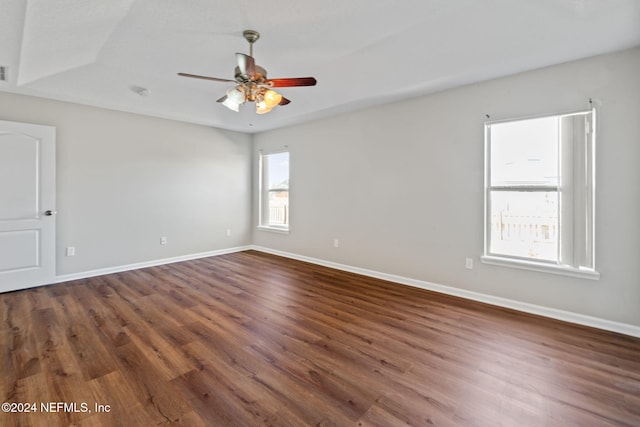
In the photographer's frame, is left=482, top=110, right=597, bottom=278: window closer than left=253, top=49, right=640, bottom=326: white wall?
No

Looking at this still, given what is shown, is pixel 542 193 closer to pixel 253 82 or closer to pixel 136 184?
pixel 253 82

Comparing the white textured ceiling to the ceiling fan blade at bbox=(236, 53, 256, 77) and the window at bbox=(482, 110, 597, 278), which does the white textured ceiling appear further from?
the window at bbox=(482, 110, 597, 278)

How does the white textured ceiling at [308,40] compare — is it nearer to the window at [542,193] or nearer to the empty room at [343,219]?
the empty room at [343,219]

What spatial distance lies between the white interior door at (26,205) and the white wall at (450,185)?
3446 mm

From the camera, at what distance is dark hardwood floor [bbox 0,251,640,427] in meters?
1.67

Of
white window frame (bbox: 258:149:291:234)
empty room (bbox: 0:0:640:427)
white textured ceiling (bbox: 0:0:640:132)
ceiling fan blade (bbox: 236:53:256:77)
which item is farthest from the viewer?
white window frame (bbox: 258:149:291:234)

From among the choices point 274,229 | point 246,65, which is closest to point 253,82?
point 246,65

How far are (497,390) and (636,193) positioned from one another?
2.21 m

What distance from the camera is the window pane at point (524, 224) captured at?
3012 millimetres

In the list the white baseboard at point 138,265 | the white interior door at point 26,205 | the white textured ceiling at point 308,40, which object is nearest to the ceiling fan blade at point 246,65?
the white textured ceiling at point 308,40

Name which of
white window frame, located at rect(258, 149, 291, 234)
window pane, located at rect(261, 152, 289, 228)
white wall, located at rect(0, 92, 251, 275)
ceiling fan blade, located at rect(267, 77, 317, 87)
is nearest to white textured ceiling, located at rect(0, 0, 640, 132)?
ceiling fan blade, located at rect(267, 77, 317, 87)

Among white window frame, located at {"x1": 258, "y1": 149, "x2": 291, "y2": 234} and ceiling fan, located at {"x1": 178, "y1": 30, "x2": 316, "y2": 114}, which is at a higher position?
ceiling fan, located at {"x1": 178, "y1": 30, "x2": 316, "y2": 114}

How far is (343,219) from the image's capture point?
476cm

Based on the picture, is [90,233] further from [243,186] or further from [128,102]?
[243,186]
